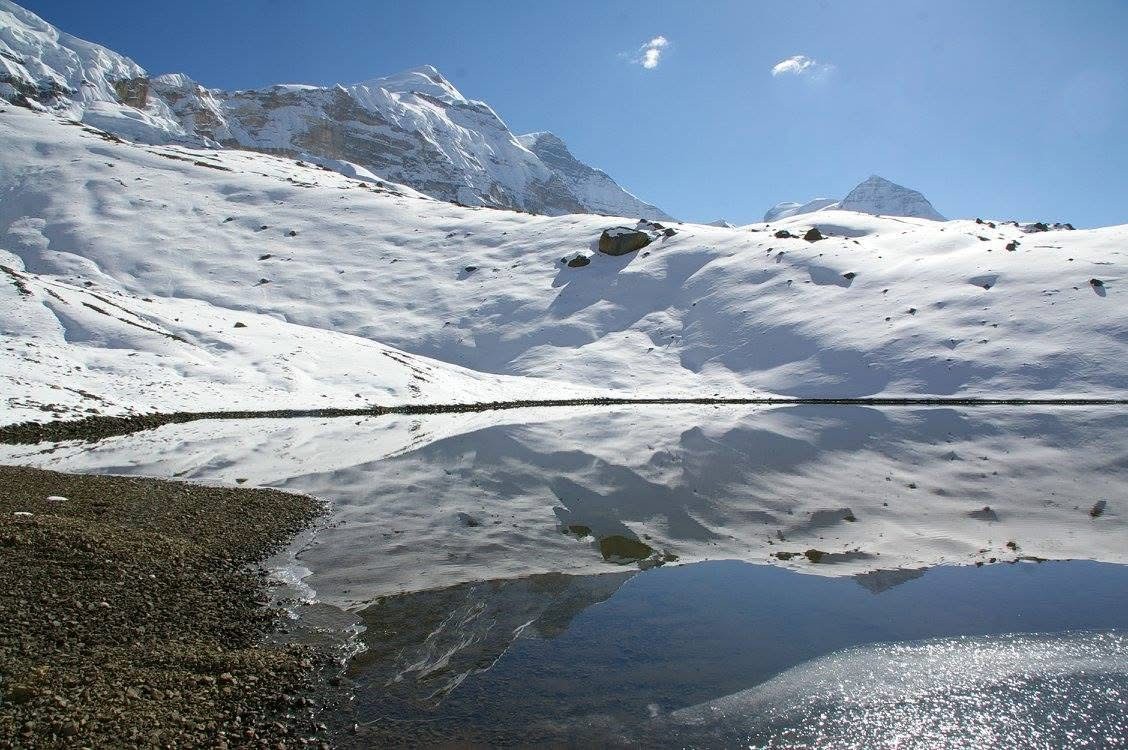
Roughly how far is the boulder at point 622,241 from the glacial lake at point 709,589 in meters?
51.6

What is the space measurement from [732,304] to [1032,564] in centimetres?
4735

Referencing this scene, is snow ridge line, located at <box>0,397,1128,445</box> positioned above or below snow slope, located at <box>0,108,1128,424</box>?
below

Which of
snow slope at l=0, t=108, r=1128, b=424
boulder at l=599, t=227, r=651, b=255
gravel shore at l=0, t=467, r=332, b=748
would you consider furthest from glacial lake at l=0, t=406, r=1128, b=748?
boulder at l=599, t=227, r=651, b=255

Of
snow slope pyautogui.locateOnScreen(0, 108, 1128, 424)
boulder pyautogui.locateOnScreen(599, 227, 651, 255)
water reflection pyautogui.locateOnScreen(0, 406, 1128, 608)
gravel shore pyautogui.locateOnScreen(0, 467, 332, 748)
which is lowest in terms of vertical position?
gravel shore pyautogui.locateOnScreen(0, 467, 332, 748)

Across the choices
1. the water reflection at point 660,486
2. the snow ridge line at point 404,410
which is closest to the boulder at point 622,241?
the snow ridge line at point 404,410

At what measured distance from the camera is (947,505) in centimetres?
1769

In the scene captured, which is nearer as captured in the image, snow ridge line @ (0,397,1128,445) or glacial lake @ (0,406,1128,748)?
glacial lake @ (0,406,1128,748)

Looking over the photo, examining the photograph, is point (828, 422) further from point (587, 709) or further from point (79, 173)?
point (79, 173)

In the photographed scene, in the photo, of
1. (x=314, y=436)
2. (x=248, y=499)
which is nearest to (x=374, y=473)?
(x=248, y=499)

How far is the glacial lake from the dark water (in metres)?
0.04

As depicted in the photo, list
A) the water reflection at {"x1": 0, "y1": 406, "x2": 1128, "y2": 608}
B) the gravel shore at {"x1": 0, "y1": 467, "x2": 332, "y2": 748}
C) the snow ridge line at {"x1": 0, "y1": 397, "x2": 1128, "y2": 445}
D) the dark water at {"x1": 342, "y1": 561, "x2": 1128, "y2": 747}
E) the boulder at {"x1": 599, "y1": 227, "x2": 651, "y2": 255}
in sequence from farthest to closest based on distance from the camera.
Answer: the boulder at {"x1": 599, "y1": 227, "x2": 651, "y2": 255} < the snow ridge line at {"x1": 0, "y1": 397, "x2": 1128, "y2": 445} < the water reflection at {"x1": 0, "y1": 406, "x2": 1128, "y2": 608} < the dark water at {"x1": 342, "y1": 561, "x2": 1128, "y2": 747} < the gravel shore at {"x1": 0, "y1": 467, "x2": 332, "y2": 748}

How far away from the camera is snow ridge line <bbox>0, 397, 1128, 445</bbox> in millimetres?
26297

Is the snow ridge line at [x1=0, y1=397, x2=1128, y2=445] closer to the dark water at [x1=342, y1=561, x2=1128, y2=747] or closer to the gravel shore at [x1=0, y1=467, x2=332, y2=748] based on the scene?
the gravel shore at [x1=0, y1=467, x2=332, y2=748]

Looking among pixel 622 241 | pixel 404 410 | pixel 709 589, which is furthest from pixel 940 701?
pixel 622 241
